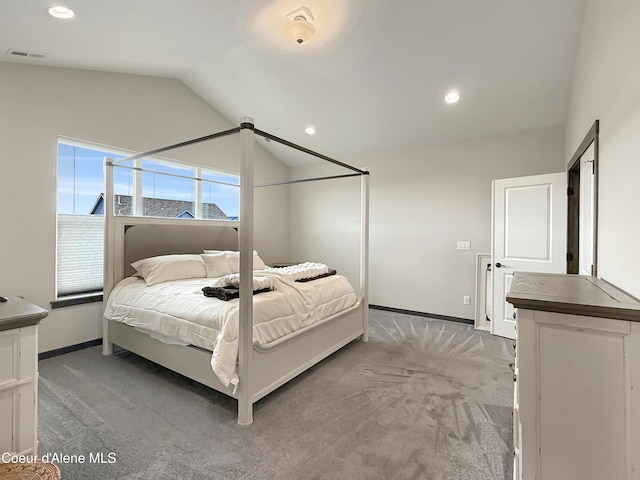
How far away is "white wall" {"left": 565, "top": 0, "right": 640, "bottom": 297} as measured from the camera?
4.74ft

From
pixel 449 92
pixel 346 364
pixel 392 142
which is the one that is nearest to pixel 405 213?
pixel 392 142

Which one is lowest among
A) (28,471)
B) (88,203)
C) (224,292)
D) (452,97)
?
(28,471)

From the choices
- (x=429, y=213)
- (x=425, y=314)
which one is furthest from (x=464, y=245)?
(x=425, y=314)

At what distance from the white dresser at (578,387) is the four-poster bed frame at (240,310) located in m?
1.55

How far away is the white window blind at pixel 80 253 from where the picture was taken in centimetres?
327

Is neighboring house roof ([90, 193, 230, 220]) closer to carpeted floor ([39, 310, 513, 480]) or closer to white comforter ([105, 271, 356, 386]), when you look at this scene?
white comforter ([105, 271, 356, 386])

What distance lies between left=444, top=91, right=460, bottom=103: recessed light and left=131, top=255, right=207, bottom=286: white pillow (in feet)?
11.2

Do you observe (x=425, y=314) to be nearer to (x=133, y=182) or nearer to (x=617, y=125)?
(x=617, y=125)

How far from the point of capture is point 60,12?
216 centimetres

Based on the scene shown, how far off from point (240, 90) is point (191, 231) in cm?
192

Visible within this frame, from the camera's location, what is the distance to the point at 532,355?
1117 millimetres

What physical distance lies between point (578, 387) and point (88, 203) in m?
4.22

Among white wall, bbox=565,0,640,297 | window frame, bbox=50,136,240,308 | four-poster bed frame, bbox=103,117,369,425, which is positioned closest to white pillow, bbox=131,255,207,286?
four-poster bed frame, bbox=103,117,369,425

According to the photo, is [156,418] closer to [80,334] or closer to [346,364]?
[346,364]
